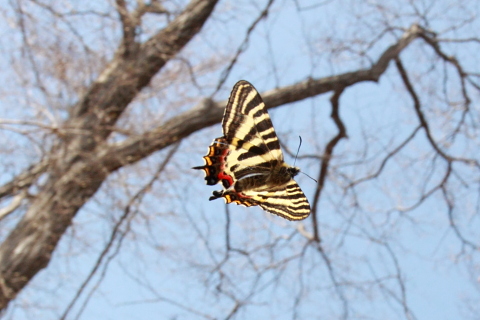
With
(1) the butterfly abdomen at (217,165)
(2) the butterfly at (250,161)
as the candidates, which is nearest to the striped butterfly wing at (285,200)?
(2) the butterfly at (250,161)

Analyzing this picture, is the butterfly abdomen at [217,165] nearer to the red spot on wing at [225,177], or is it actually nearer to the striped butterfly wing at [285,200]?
the red spot on wing at [225,177]

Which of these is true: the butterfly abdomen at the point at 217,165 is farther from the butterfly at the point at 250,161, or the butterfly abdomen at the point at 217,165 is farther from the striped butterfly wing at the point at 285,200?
the striped butterfly wing at the point at 285,200

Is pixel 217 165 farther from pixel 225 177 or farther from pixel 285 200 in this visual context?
pixel 285 200

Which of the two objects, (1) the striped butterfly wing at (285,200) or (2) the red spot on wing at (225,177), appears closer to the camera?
(1) the striped butterfly wing at (285,200)

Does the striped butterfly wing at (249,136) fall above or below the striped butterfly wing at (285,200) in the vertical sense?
above

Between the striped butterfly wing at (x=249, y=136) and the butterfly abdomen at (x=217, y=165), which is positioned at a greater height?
the striped butterfly wing at (x=249, y=136)

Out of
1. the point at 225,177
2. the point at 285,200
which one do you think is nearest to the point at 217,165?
the point at 225,177

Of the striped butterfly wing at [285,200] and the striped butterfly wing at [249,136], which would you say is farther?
the striped butterfly wing at [249,136]

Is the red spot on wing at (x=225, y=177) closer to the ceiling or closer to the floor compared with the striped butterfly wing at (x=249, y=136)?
closer to the floor

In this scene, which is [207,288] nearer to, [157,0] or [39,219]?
[39,219]

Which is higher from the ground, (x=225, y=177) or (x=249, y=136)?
(x=249, y=136)
